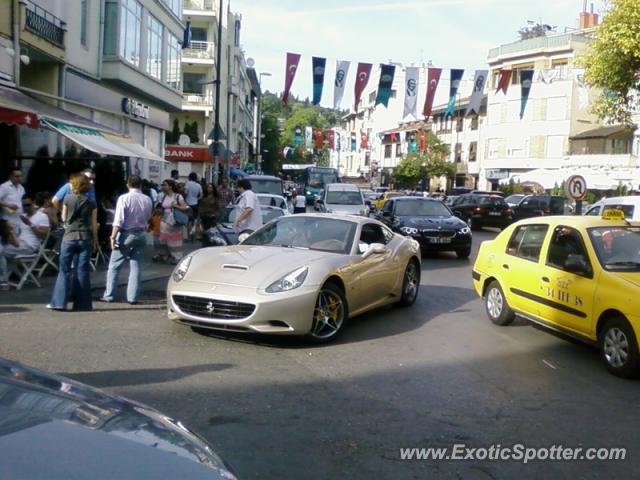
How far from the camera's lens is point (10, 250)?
10.8 m

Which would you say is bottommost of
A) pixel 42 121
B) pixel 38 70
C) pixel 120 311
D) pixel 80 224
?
pixel 120 311

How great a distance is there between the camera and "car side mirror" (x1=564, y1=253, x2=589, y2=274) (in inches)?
297

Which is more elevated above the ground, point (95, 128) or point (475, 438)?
point (95, 128)

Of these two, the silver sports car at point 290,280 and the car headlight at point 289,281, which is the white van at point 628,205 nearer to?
the silver sports car at point 290,280

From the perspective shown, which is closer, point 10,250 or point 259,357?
point 259,357

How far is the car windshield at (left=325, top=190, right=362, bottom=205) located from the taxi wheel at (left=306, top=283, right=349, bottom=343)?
20.4m

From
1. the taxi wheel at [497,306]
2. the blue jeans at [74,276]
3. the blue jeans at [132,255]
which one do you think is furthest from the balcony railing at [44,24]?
the taxi wheel at [497,306]

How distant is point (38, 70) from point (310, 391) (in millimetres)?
16011

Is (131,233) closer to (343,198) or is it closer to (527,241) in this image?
(527,241)

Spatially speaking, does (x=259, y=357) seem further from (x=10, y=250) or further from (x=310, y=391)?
(x=10, y=250)

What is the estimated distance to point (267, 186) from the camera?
95.3 ft

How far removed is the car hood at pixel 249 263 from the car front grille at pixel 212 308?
240mm

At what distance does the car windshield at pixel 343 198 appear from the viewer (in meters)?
28.8

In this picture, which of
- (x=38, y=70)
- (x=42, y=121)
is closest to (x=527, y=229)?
(x=42, y=121)
